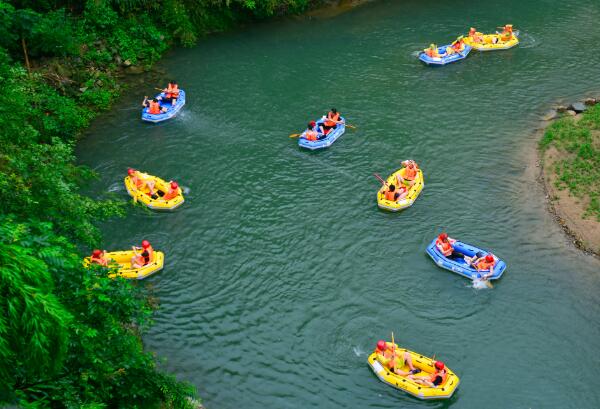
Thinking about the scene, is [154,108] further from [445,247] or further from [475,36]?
[475,36]

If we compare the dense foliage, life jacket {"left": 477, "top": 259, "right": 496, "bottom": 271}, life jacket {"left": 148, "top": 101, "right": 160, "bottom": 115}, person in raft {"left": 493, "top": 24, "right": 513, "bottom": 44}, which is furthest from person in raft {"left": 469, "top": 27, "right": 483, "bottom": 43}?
life jacket {"left": 477, "top": 259, "right": 496, "bottom": 271}

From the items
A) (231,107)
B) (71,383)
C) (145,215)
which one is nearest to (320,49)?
(231,107)

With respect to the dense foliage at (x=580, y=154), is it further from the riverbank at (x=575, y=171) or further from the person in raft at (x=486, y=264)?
the person in raft at (x=486, y=264)

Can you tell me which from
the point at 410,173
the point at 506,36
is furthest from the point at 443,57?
the point at 410,173

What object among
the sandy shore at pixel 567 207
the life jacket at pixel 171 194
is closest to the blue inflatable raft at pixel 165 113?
the life jacket at pixel 171 194

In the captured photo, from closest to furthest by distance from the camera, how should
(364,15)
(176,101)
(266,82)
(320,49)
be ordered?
1. (176,101)
2. (266,82)
3. (320,49)
4. (364,15)

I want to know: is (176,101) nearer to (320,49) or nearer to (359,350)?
(320,49)
